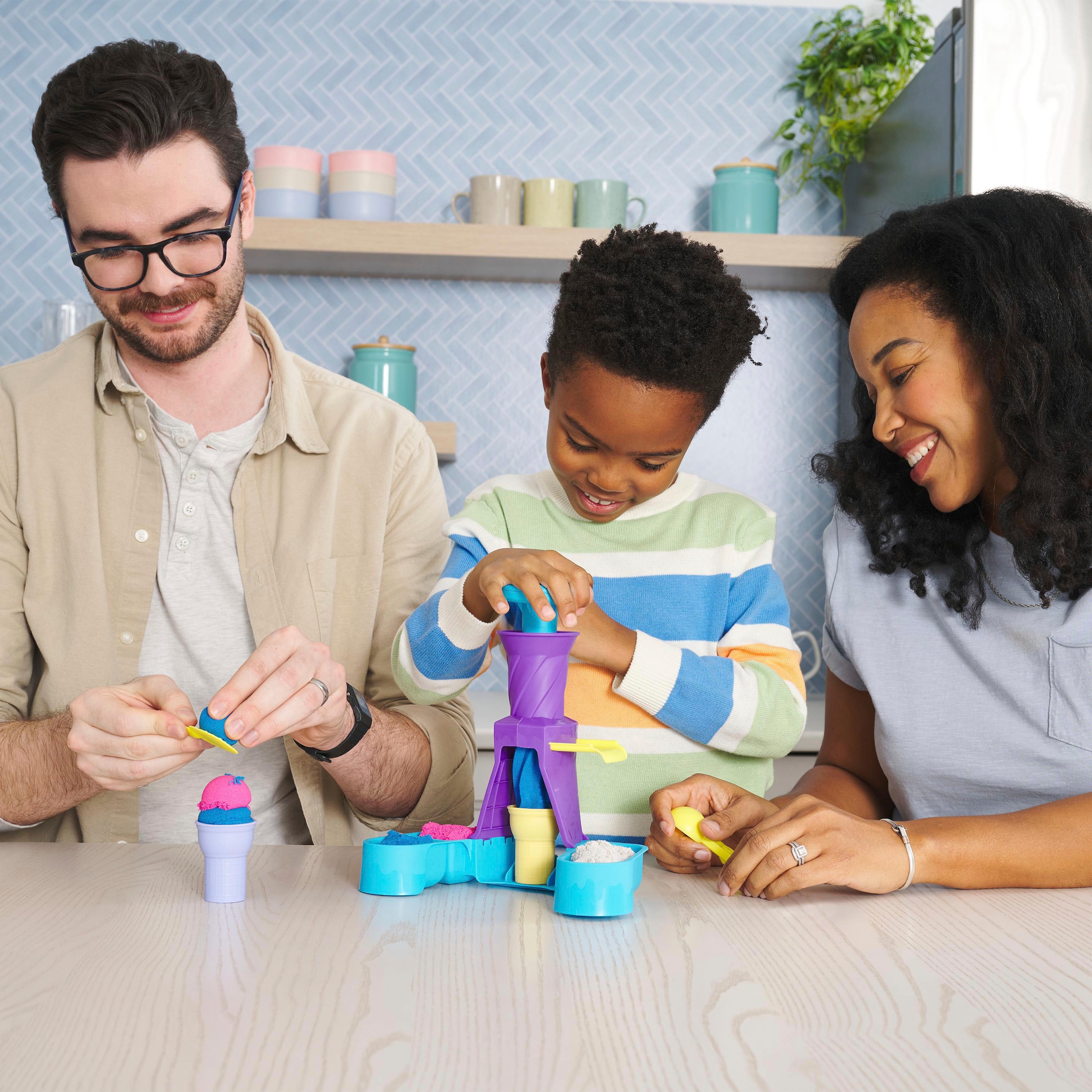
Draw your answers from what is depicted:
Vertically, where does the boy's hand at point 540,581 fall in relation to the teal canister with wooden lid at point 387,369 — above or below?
below

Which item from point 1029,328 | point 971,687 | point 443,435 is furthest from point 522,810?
point 443,435

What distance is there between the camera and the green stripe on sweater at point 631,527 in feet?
4.24

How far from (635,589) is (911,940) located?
1.86ft

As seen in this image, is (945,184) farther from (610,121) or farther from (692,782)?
(692,782)

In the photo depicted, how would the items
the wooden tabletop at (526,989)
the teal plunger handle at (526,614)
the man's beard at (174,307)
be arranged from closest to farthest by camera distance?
the wooden tabletop at (526,989)
the teal plunger handle at (526,614)
the man's beard at (174,307)

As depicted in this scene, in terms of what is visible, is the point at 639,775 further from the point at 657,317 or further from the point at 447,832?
the point at 657,317

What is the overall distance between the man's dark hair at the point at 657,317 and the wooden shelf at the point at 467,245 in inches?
52.3

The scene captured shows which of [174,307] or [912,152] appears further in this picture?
[912,152]

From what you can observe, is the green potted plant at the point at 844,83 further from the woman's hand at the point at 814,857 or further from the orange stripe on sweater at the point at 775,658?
the woman's hand at the point at 814,857

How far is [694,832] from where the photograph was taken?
99cm

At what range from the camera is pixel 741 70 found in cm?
282

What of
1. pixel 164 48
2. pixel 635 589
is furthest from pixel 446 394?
pixel 635 589

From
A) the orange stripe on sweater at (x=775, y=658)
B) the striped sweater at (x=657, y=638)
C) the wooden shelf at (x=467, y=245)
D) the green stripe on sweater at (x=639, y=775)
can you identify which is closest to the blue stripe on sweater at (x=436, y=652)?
the striped sweater at (x=657, y=638)

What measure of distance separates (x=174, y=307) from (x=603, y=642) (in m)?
0.72
